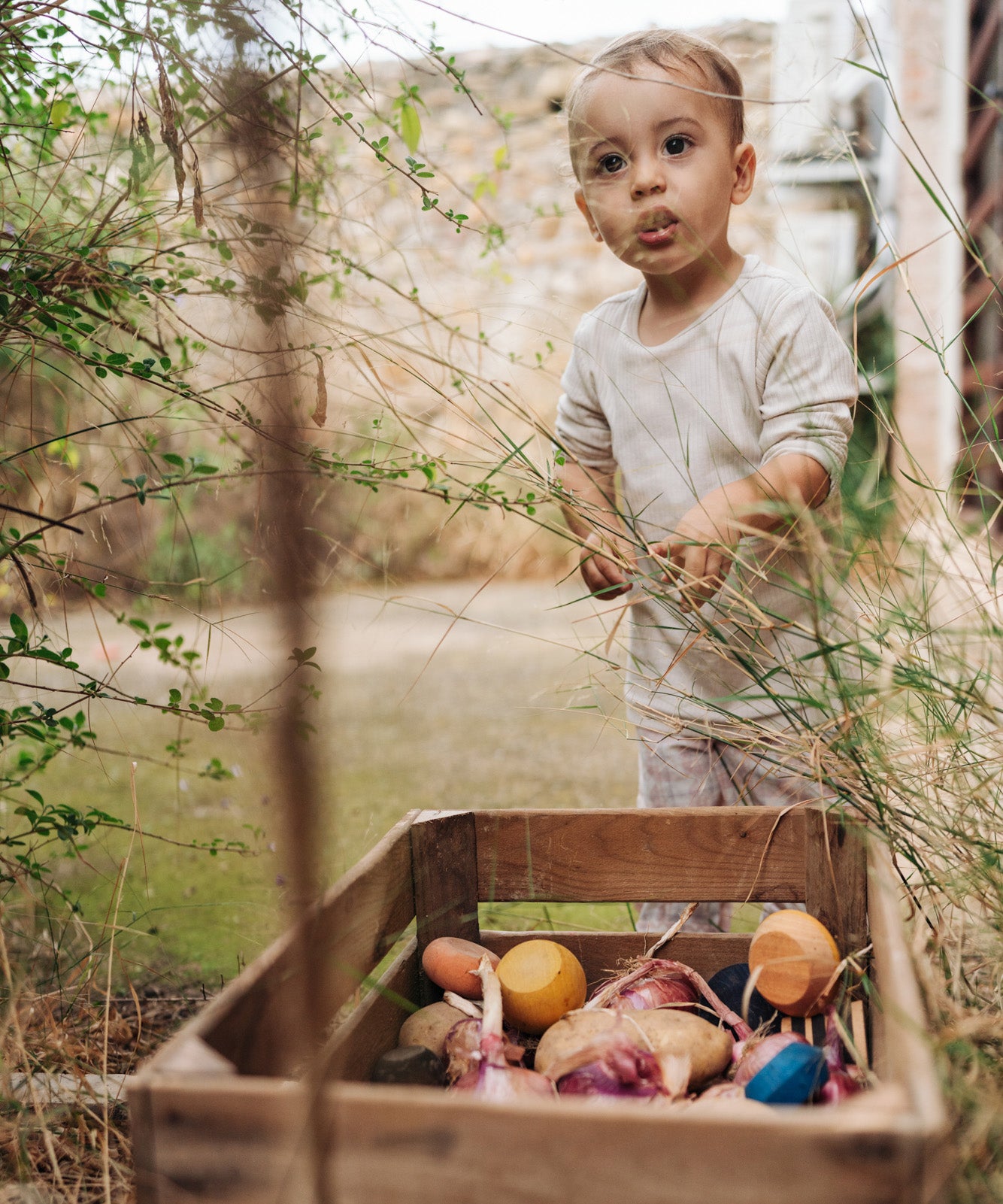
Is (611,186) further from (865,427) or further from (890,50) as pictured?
(890,50)

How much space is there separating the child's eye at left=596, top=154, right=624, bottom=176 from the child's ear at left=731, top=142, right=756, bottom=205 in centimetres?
14

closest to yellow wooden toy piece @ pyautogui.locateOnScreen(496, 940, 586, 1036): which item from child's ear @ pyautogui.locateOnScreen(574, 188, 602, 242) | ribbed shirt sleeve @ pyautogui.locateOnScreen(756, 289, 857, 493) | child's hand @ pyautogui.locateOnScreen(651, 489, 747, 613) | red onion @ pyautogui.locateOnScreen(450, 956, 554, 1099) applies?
red onion @ pyautogui.locateOnScreen(450, 956, 554, 1099)

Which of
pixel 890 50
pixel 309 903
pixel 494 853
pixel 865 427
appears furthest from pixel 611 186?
pixel 890 50

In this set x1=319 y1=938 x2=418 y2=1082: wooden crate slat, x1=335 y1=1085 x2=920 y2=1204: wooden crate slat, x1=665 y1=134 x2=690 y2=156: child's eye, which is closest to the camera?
x1=335 y1=1085 x2=920 y2=1204: wooden crate slat

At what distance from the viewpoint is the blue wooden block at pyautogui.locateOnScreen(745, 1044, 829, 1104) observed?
2.42ft

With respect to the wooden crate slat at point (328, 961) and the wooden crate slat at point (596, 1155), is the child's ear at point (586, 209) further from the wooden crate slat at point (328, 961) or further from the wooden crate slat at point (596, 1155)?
the wooden crate slat at point (596, 1155)

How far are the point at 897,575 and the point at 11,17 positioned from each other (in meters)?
1.08

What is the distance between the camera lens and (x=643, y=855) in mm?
1024

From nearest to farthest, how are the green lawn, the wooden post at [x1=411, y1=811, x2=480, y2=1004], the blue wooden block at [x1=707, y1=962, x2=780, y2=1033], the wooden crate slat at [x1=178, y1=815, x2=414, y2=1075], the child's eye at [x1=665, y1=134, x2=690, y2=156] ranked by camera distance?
the wooden crate slat at [x1=178, y1=815, x2=414, y2=1075] → the blue wooden block at [x1=707, y1=962, x2=780, y2=1033] → the wooden post at [x1=411, y1=811, x2=480, y2=1004] → the child's eye at [x1=665, y1=134, x2=690, y2=156] → the green lawn

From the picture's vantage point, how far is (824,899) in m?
0.97

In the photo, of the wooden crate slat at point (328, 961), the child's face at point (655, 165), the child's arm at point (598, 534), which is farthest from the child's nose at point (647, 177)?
the wooden crate slat at point (328, 961)

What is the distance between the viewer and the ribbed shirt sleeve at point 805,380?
1220 millimetres

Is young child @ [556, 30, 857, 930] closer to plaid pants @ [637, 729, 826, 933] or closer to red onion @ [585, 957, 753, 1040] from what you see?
plaid pants @ [637, 729, 826, 933]

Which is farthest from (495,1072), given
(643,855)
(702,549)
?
(702,549)
